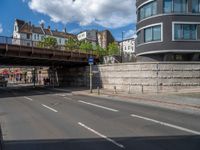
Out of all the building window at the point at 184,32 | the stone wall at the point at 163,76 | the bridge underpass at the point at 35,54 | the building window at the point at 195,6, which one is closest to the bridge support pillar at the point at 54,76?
the bridge underpass at the point at 35,54

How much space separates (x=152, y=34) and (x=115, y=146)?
3128cm

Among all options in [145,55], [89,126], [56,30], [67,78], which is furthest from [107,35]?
[89,126]

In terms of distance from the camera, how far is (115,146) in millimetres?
8578

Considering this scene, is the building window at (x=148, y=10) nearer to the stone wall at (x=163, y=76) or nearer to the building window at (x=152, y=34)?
the building window at (x=152, y=34)

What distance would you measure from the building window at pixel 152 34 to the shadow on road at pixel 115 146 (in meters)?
29.1

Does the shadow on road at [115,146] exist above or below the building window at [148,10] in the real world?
below

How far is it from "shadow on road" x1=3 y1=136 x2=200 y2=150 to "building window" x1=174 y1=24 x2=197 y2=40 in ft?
93.0

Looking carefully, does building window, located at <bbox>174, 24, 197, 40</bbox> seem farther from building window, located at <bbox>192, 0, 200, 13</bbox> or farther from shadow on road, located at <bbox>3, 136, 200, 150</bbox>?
shadow on road, located at <bbox>3, 136, 200, 150</bbox>

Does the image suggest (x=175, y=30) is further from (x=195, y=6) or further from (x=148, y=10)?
(x=148, y=10)

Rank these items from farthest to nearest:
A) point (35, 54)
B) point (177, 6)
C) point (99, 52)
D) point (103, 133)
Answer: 1. point (99, 52)
2. point (35, 54)
3. point (177, 6)
4. point (103, 133)

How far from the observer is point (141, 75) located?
113ft

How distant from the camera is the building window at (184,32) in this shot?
119 ft

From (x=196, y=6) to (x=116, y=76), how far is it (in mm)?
13448

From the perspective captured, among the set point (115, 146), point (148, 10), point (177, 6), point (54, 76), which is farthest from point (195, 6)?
point (54, 76)
